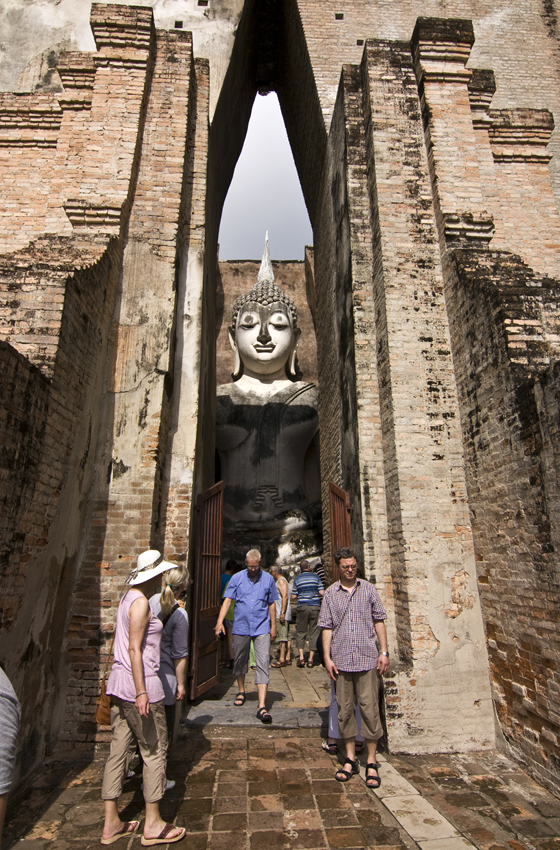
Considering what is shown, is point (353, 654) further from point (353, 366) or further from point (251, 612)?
point (353, 366)

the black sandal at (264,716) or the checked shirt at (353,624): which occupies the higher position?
the checked shirt at (353,624)

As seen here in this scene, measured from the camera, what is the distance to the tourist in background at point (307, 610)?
6.46 metres

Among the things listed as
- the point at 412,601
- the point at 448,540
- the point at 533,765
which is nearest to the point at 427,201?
the point at 448,540

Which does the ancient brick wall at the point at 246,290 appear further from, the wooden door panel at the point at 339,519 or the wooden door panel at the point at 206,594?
the wooden door panel at the point at 206,594

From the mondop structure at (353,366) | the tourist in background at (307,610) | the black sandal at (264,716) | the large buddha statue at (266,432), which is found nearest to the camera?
the mondop structure at (353,366)

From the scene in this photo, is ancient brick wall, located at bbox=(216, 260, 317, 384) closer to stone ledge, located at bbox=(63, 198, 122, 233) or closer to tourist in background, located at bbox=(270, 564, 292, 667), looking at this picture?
tourist in background, located at bbox=(270, 564, 292, 667)

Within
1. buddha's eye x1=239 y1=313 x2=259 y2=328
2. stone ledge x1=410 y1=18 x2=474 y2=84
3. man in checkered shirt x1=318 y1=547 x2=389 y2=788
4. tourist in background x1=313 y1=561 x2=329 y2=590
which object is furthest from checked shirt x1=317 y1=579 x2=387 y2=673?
buddha's eye x1=239 y1=313 x2=259 y2=328

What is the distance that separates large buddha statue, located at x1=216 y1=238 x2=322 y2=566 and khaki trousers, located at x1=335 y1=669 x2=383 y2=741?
5.36m

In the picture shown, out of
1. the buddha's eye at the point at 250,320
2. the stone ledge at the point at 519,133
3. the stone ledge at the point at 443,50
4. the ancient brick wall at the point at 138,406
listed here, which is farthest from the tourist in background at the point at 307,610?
the stone ledge at the point at 519,133

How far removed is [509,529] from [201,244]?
13.6 ft

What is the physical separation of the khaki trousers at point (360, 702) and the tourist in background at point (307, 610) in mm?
2798

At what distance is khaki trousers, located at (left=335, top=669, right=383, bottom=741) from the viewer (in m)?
3.51

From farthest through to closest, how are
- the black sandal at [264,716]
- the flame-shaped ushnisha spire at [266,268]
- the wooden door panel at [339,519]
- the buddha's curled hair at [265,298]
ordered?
the flame-shaped ushnisha spire at [266,268] → the buddha's curled hair at [265,298] → the wooden door panel at [339,519] → the black sandal at [264,716]

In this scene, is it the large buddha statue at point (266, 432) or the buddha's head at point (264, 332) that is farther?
the buddha's head at point (264, 332)
